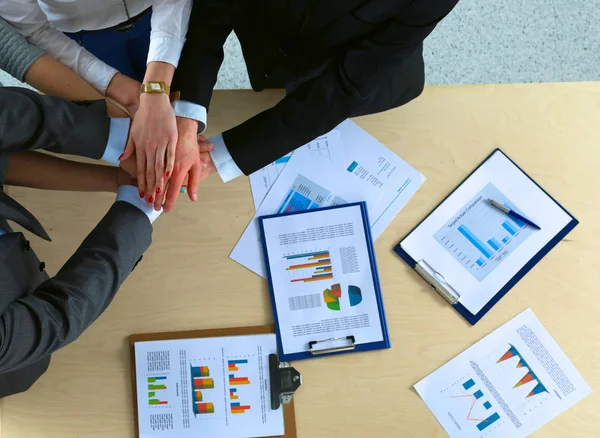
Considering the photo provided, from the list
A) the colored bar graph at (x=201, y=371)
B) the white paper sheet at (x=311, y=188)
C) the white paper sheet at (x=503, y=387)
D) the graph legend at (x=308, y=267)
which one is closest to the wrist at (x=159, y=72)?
the white paper sheet at (x=311, y=188)

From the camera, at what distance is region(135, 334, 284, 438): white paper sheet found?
110 centimetres

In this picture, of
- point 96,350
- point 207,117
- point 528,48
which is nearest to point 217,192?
point 207,117

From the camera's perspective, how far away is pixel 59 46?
42.9 inches

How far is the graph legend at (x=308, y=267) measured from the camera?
115 cm

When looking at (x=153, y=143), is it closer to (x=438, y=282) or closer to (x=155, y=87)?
(x=155, y=87)

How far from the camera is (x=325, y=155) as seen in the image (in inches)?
47.4

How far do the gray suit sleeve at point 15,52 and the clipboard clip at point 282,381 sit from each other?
78 centimetres

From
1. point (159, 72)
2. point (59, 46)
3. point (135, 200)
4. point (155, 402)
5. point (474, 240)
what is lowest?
point (155, 402)

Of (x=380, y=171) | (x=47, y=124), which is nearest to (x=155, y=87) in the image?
(x=47, y=124)

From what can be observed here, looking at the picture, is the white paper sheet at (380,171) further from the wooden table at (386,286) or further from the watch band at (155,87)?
the watch band at (155,87)

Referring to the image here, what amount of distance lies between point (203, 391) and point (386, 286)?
1.49 ft

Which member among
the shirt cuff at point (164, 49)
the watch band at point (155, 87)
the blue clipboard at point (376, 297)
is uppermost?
the shirt cuff at point (164, 49)

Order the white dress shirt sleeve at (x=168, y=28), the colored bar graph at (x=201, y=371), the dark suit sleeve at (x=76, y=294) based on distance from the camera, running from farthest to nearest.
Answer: the colored bar graph at (x=201, y=371) < the white dress shirt sleeve at (x=168, y=28) < the dark suit sleeve at (x=76, y=294)

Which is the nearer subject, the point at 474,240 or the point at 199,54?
the point at 199,54
